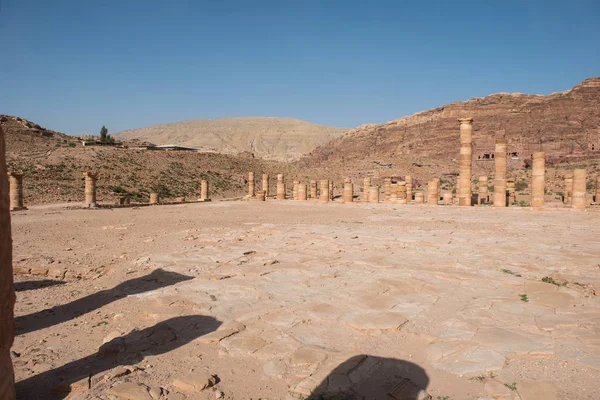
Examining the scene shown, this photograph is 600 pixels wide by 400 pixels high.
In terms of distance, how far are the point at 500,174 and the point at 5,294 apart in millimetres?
23152

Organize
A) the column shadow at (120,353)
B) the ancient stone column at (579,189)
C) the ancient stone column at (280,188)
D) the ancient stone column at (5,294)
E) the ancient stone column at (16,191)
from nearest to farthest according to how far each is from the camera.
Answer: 1. the ancient stone column at (5,294)
2. the column shadow at (120,353)
3. the ancient stone column at (579,189)
4. the ancient stone column at (16,191)
5. the ancient stone column at (280,188)

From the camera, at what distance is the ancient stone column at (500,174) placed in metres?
21.2

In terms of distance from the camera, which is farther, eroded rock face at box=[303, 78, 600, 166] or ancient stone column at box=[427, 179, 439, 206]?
eroded rock face at box=[303, 78, 600, 166]

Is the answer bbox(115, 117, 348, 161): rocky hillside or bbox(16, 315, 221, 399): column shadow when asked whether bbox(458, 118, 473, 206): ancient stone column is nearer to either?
bbox(16, 315, 221, 399): column shadow

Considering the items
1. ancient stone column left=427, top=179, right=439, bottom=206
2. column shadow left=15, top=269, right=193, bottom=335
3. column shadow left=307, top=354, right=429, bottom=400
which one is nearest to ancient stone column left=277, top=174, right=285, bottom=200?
ancient stone column left=427, top=179, right=439, bottom=206

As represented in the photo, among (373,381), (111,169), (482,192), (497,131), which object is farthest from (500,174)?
(497,131)

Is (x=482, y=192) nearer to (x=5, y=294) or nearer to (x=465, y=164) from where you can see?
(x=465, y=164)

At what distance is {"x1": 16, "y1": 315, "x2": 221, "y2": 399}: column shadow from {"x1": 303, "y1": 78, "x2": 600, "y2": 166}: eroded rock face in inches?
2267

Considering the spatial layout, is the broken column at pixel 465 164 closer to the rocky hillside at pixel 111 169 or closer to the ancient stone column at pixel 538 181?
the ancient stone column at pixel 538 181

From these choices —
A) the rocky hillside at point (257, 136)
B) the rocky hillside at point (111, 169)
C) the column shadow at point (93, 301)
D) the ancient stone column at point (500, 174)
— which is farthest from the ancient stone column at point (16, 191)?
the rocky hillside at point (257, 136)

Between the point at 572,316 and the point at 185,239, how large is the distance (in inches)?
338

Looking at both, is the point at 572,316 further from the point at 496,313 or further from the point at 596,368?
the point at 596,368

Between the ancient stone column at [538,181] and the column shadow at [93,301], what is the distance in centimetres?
1893

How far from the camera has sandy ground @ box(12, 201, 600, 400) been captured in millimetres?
3602
